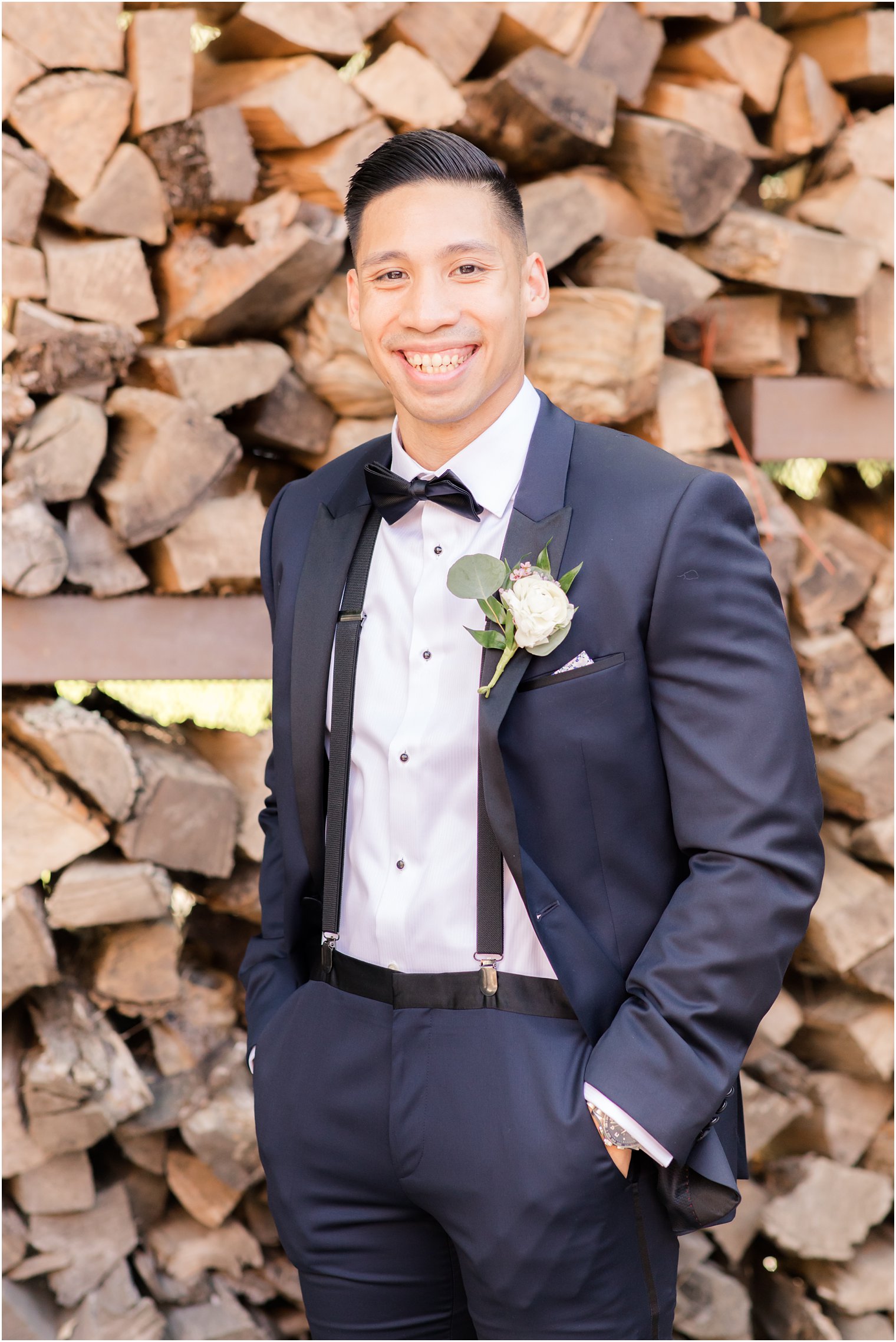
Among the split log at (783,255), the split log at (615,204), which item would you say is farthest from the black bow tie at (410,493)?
the split log at (783,255)

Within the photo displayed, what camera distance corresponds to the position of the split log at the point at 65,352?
6.06 feet

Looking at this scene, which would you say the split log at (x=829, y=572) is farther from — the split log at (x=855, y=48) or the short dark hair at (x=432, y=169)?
the short dark hair at (x=432, y=169)

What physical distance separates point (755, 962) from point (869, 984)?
130 centimetres

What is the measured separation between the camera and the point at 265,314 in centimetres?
202

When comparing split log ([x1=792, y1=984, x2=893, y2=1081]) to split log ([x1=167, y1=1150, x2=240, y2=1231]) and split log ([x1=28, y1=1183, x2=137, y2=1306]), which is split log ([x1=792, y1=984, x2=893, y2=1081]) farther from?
split log ([x1=28, y1=1183, x2=137, y2=1306])

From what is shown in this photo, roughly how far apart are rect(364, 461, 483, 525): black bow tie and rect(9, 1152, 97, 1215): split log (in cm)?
122

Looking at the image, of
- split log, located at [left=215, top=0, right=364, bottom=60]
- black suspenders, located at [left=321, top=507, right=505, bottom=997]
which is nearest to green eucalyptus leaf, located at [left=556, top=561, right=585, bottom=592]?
black suspenders, located at [left=321, top=507, right=505, bottom=997]

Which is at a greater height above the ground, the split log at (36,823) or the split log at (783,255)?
the split log at (783,255)

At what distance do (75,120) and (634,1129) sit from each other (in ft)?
5.19

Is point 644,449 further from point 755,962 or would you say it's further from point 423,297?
point 755,962

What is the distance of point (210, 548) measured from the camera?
199 cm

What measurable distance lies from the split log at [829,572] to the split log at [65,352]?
124cm

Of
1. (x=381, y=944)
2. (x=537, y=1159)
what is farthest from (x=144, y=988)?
(x=537, y=1159)

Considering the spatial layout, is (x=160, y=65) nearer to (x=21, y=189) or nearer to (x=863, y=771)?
(x=21, y=189)
